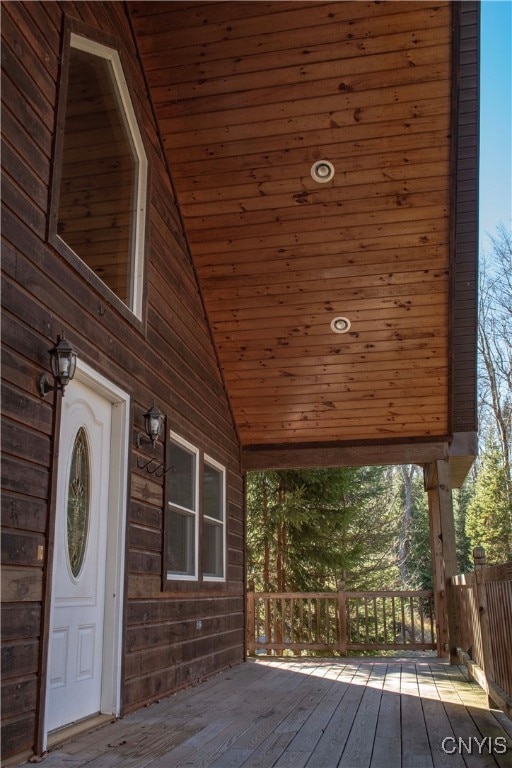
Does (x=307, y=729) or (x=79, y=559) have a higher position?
(x=79, y=559)

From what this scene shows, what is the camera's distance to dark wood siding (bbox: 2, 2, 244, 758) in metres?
2.95

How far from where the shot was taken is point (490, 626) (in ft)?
13.8

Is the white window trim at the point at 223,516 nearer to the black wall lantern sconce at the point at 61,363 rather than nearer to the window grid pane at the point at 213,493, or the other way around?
the window grid pane at the point at 213,493

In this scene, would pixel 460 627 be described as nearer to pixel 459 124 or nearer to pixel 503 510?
pixel 459 124

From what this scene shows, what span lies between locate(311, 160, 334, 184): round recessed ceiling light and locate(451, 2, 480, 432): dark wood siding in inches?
38.3

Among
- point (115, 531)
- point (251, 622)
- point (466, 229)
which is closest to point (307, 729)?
point (115, 531)

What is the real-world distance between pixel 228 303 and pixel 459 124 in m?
2.46

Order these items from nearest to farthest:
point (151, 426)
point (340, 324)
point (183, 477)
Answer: point (151, 426) → point (183, 477) → point (340, 324)

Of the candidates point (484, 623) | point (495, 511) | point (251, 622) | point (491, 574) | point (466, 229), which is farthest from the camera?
point (495, 511)

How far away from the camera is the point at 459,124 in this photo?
5398mm

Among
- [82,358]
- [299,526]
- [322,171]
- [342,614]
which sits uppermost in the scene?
[322,171]

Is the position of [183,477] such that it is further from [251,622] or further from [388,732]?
[251,622]

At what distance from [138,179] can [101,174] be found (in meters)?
0.61

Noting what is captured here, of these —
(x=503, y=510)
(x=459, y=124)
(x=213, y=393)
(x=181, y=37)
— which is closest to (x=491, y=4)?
(x=459, y=124)
